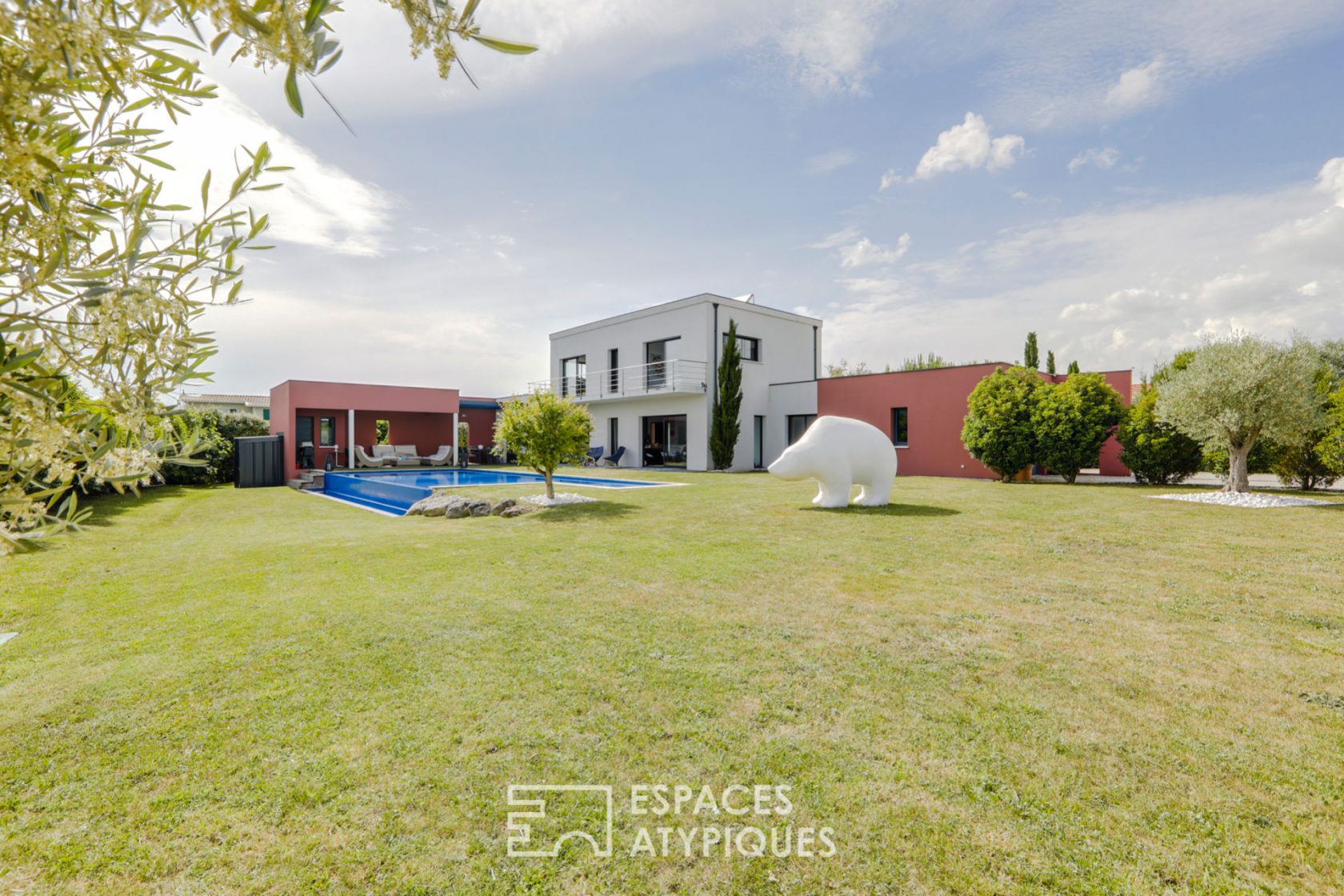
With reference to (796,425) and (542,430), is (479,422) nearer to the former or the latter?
(796,425)

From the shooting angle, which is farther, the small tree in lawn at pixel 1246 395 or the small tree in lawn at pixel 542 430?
the small tree in lawn at pixel 542 430

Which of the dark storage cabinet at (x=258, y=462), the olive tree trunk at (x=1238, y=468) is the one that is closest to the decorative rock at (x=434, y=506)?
the dark storage cabinet at (x=258, y=462)

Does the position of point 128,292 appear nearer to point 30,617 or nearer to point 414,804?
point 414,804

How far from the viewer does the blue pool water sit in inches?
506

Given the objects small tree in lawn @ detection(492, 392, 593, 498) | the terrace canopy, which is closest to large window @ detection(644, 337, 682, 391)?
the terrace canopy

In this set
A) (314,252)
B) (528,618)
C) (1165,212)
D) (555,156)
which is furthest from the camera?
(1165,212)

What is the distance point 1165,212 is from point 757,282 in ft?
47.5

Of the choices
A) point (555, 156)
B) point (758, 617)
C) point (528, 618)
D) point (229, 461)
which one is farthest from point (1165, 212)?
point (229, 461)

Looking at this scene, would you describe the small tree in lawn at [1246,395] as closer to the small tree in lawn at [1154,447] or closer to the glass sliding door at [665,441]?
the small tree in lawn at [1154,447]

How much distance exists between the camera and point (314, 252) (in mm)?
2814

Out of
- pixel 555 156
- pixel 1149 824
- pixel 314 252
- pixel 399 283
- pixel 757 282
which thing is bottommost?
pixel 1149 824

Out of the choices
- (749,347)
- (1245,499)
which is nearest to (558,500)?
(1245,499)

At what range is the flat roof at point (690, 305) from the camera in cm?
2184

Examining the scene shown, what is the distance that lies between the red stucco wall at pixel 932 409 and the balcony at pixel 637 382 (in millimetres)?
5830
